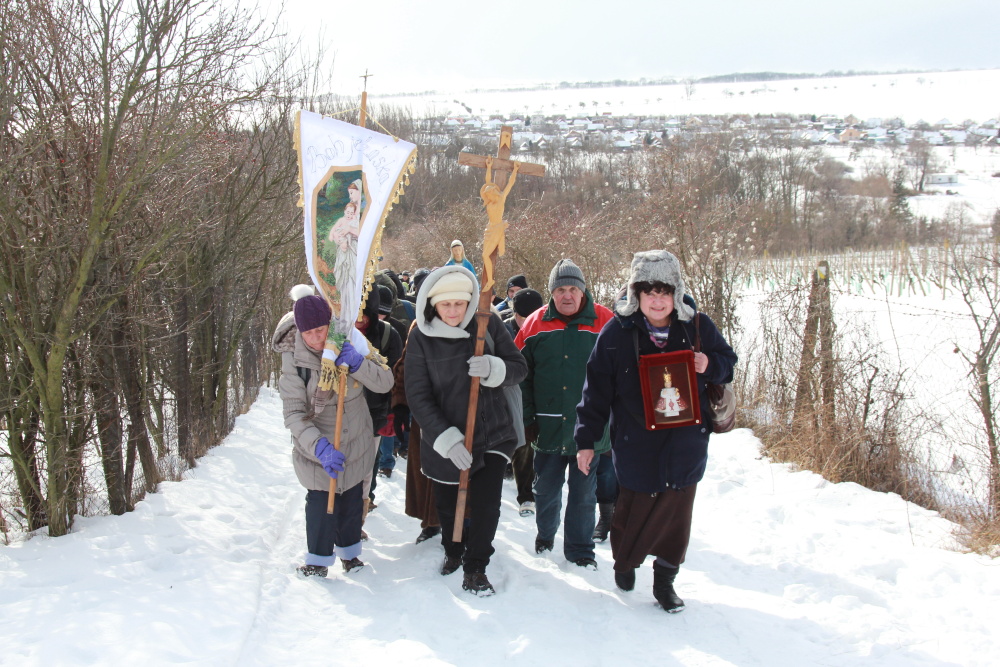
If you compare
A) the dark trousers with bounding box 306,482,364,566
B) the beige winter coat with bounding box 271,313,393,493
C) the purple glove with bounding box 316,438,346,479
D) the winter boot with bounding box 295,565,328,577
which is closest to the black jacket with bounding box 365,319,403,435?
the beige winter coat with bounding box 271,313,393,493

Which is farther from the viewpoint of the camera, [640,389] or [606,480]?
[606,480]

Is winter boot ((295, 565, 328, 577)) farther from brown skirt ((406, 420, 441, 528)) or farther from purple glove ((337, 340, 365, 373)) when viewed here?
purple glove ((337, 340, 365, 373))

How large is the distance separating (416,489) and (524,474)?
4.35 feet

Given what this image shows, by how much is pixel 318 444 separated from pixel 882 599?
3.32 meters

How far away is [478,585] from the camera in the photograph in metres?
4.02

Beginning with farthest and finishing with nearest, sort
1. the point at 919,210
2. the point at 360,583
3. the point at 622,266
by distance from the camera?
the point at 919,210
the point at 622,266
the point at 360,583

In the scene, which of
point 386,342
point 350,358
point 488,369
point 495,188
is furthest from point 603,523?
point 495,188

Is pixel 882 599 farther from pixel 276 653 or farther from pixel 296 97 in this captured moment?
pixel 296 97

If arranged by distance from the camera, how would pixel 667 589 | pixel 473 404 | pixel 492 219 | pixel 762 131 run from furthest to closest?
pixel 762 131
pixel 492 219
pixel 473 404
pixel 667 589

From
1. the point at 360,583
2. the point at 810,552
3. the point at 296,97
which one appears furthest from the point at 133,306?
the point at 810,552

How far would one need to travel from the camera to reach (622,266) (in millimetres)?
12586

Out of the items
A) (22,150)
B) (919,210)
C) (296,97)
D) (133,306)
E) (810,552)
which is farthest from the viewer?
(919,210)

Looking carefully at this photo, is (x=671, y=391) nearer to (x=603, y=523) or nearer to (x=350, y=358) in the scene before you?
(x=350, y=358)

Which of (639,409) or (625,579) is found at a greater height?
(639,409)
